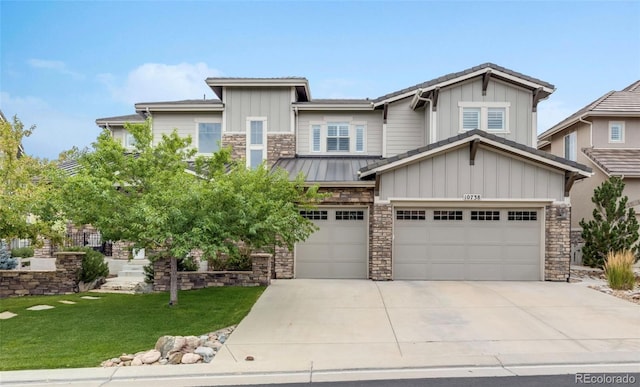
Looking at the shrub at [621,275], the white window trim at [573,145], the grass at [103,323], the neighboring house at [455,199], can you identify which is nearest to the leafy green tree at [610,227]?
the shrub at [621,275]

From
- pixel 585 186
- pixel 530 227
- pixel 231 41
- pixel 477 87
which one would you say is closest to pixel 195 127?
pixel 231 41

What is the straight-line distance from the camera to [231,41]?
2306 cm

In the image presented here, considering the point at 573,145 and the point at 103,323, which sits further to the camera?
the point at 573,145

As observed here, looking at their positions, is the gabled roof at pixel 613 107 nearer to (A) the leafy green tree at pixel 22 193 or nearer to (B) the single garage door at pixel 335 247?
(B) the single garage door at pixel 335 247

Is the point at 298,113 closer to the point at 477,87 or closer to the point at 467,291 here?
the point at 477,87

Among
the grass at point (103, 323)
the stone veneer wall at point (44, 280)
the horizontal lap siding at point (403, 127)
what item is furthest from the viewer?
the horizontal lap siding at point (403, 127)

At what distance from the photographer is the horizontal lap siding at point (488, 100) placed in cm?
1597

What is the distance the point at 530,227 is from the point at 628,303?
376cm

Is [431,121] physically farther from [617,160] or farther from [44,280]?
[44,280]

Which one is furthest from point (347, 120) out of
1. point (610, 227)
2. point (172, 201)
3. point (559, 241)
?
point (172, 201)

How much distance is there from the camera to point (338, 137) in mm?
17750

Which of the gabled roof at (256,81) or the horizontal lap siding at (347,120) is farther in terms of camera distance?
the horizontal lap siding at (347,120)

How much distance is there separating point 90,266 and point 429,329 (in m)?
10.5

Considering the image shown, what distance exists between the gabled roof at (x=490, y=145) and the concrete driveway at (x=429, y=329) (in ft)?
11.9
